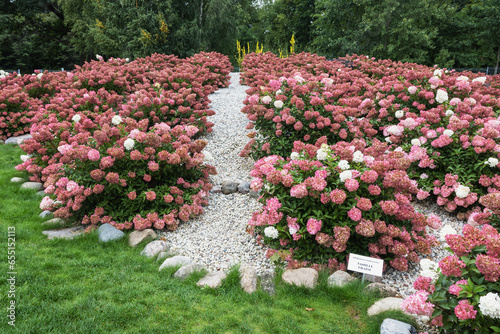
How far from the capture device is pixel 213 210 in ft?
15.1

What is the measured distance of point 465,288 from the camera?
1.96 metres

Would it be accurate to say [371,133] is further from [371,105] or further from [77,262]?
[77,262]

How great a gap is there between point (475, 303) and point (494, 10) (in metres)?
21.6

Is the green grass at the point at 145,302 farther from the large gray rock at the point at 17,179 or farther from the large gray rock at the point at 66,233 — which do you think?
the large gray rock at the point at 17,179

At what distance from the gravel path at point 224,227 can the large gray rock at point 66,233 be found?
1.10 meters

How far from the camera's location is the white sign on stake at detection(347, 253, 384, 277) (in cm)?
274

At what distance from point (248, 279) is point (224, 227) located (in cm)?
125

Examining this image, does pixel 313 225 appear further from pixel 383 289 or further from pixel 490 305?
pixel 490 305

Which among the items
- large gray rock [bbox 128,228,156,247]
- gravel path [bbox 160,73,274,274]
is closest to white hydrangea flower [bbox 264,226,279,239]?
gravel path [bbox 160,73,274,274]

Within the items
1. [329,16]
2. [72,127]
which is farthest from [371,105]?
[329,16]

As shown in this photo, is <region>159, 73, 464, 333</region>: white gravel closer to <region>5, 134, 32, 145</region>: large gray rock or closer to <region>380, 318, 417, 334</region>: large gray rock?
<region>380, 318, 417, 334</region>: large gray rock

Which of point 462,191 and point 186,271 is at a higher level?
point 462,191

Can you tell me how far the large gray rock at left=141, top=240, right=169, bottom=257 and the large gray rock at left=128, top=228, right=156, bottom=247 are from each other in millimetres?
149

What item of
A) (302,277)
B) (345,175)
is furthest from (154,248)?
(345,175)
